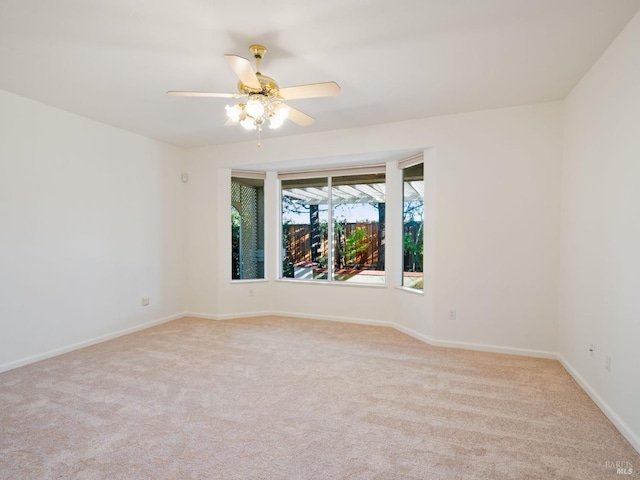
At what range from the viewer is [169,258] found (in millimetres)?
4918

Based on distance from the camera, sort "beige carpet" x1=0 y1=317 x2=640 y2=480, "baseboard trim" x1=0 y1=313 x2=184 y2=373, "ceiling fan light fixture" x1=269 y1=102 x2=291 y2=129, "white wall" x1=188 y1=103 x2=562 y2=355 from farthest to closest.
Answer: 1. "white wall" x1=188 y1=103 x2=562 y2=355
2. "baseboard trim" x1=0 y1=313 x2=184 y2=373
3. "ceiling fan light fixture" x1=269 y1=102 x2=291 y2=129
4. "beige carpet" x1=0 y1=317 x2=640 y2=480

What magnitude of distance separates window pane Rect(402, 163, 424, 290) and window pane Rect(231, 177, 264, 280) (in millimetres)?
2194

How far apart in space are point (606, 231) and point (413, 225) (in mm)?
2136

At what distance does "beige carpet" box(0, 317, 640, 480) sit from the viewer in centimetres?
184

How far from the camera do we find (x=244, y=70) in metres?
2.02

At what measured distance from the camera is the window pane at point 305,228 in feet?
16.9

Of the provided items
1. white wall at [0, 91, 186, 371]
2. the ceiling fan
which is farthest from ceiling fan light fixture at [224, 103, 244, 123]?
white wall at [0, 91, 186, 371]

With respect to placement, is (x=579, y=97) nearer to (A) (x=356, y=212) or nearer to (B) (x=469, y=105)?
(B) (x=469, y=105)

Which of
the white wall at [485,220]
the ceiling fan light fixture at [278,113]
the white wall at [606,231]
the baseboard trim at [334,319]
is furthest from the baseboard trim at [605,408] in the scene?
the ceiling fan light fixture at [278,113]

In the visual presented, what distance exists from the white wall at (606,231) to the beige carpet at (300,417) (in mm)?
259

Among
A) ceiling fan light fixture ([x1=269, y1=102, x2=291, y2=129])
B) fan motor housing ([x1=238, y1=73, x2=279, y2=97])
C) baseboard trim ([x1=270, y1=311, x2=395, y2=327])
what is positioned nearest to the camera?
fan motor housing ([x1=238, y1=73, x2=279, y2=97])

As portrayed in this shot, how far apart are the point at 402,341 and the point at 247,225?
9.34 feet

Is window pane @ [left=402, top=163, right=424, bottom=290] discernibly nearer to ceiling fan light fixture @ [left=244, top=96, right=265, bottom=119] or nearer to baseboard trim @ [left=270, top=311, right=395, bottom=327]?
baseboard trim @ [left=270, top=311, right=395, bottom=327]

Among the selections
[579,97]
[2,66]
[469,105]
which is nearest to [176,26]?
[2,66]
